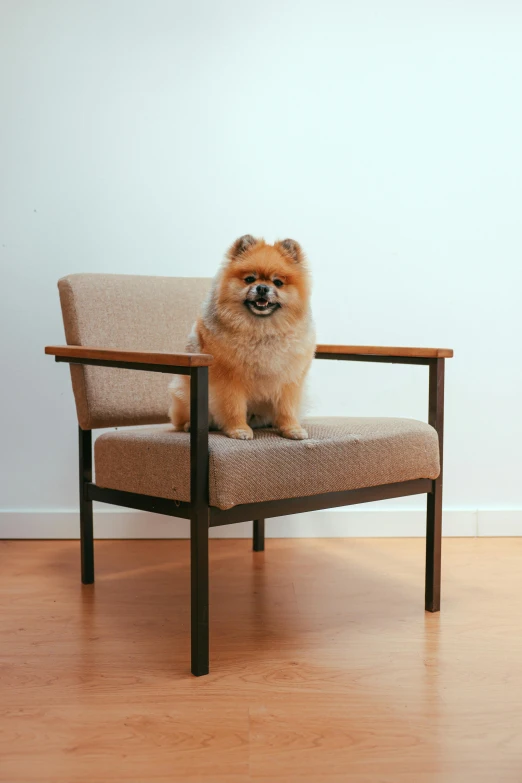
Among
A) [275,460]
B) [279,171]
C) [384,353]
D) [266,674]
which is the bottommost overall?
[266,674]

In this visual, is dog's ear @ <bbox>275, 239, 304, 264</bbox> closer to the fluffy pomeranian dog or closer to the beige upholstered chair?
the fluffy pomeranian dog

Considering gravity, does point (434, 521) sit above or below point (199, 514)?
below

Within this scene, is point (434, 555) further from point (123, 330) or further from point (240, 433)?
point (123, 330)

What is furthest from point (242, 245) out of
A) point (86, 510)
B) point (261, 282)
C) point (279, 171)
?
point (279, 171)

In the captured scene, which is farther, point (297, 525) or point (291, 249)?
point (297, 525)

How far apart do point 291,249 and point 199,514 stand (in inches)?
28.9

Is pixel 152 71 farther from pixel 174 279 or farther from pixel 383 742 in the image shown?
pixel 383 742

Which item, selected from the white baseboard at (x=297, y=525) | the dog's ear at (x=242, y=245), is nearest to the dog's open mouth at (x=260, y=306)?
the dog's ear at (x=242, y=245)

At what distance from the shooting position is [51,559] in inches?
113

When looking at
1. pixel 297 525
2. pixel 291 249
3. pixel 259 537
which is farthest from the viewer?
pixel 297 525

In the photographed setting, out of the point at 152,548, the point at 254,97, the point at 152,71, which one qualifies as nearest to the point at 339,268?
the point at 254,97

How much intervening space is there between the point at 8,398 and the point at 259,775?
2057mm

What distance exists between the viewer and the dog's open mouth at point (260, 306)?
2.01 m

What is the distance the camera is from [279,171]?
3.13 m
